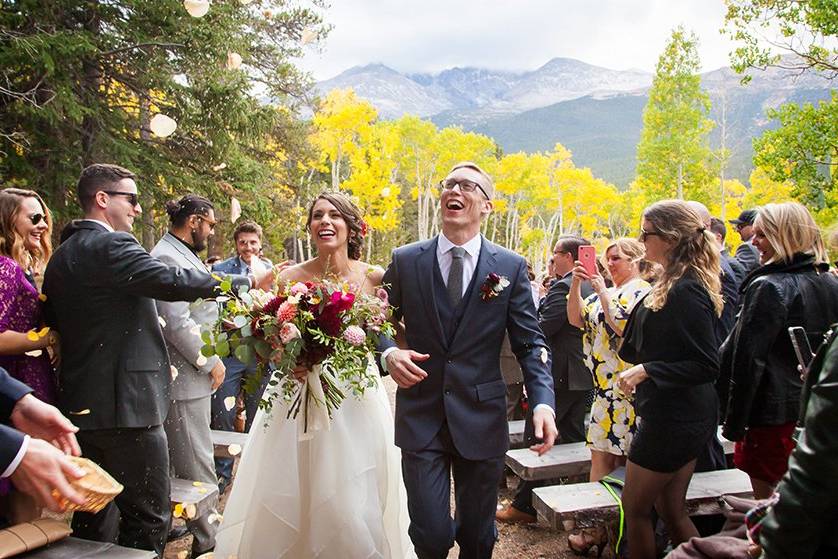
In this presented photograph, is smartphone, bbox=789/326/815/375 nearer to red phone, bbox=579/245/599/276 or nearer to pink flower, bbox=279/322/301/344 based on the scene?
red phone, bbox=579/245/599/276

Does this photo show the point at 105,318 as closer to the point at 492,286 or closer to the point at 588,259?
the point at 492,286

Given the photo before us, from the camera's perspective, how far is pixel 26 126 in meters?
11.5

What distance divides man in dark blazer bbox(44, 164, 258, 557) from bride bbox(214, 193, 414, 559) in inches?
21.6

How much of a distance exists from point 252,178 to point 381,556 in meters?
11.8

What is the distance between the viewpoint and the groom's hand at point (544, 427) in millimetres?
3172

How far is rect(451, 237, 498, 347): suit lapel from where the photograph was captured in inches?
133

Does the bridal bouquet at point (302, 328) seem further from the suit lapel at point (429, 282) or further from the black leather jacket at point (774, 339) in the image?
the black leather jacket at point (774, 339)

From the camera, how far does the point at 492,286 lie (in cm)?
335

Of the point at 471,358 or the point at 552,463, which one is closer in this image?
the point at 471,358

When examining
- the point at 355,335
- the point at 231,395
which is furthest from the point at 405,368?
the point at 231,395

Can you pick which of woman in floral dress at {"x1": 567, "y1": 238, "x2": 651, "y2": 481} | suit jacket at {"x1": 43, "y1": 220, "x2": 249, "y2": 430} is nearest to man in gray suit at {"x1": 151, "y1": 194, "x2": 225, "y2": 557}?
suit jacket at {"x1": 43, "y1": 220, "x2": 249, "y2": 430}

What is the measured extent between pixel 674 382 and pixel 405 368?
155 centimetres

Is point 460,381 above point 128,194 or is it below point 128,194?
below

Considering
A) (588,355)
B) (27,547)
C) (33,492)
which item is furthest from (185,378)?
(588,355)
